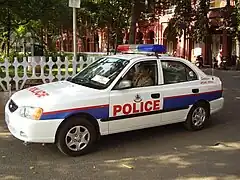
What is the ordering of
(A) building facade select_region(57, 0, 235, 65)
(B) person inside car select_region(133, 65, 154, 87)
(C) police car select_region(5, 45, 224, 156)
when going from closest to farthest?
(C) police car select_region(5, 45, 224, 156) → (B) person inside car select_region(133, 65, 154, 87) → (A) building facade select_region(57, 0, 235, 65)

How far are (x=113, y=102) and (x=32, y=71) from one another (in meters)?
4.69

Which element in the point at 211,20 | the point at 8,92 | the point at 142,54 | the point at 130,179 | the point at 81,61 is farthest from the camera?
the point at 211,20

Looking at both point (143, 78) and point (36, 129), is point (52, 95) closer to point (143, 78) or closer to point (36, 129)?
point (36, 129)

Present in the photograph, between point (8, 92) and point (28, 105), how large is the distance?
4275mm

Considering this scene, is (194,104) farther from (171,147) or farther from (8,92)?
(8,92)

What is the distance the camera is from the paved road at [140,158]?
5039mm

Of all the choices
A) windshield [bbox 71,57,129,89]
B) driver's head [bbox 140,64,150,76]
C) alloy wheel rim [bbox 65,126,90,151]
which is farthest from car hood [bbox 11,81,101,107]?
driver's head [bbox 140,64,150,76]

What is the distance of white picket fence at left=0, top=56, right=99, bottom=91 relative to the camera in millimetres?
9672

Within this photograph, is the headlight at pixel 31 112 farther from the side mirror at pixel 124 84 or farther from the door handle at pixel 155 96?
the door handle at pixel 155 96

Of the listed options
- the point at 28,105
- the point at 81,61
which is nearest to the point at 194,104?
the point at 28,105

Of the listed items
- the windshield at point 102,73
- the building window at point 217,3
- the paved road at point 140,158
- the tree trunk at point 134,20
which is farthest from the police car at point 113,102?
the building window at point 217,3

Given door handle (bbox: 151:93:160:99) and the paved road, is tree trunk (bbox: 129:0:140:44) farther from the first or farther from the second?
door handle (bbox: 151:93:160:99)

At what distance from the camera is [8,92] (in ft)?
31.3

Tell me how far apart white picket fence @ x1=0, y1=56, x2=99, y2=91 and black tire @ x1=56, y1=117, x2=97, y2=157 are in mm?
4549
